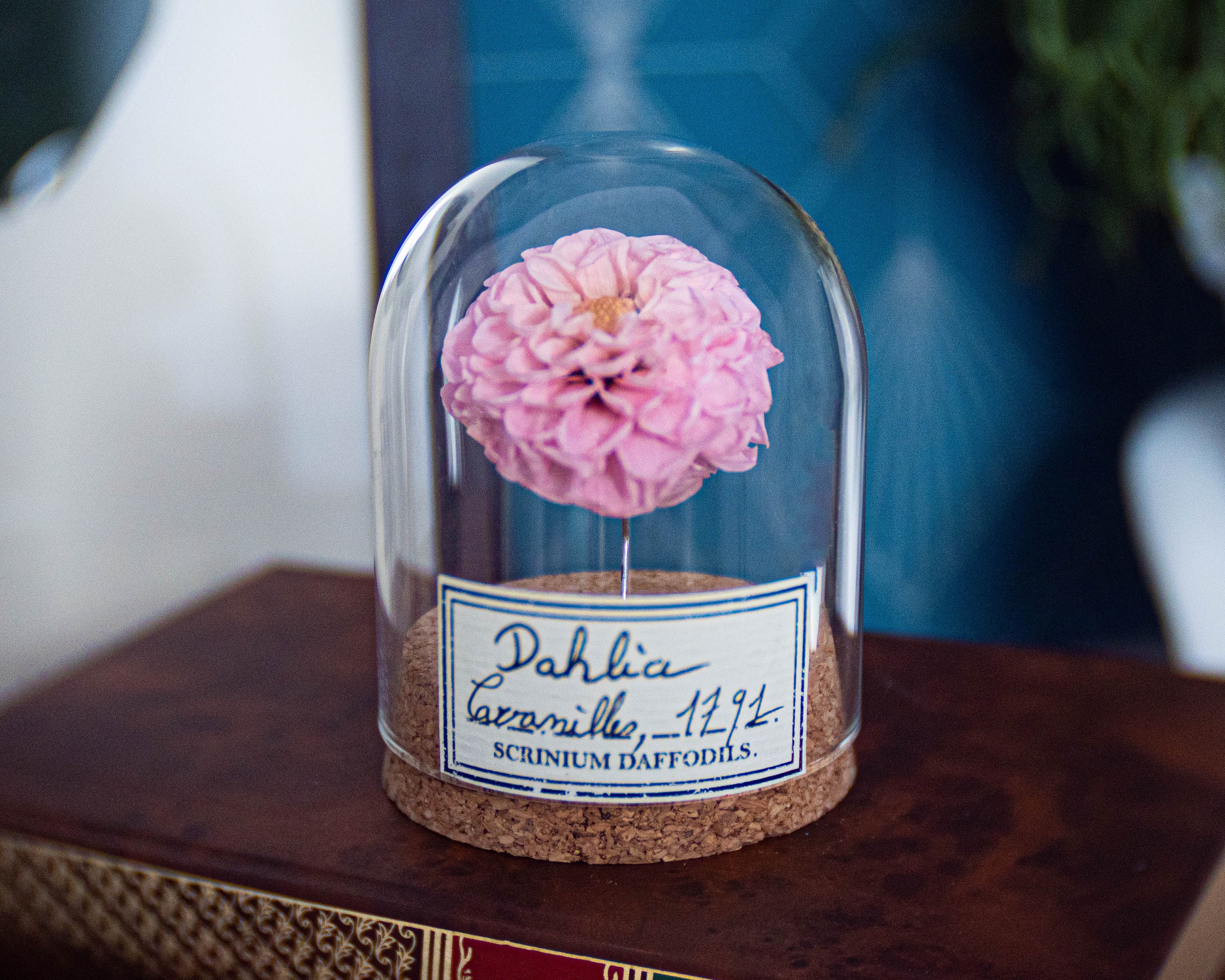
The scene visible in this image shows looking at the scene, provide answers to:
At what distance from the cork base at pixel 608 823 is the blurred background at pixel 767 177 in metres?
0.48

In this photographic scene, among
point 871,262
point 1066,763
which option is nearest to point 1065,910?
point 1066,763

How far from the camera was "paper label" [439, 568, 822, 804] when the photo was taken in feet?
1.27

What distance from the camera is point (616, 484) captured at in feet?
1.24

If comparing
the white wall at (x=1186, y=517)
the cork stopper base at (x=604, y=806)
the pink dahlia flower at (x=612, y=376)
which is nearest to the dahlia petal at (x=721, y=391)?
the pink dahlia flower at (x=612, y=376)

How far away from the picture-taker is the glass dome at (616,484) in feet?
1.24

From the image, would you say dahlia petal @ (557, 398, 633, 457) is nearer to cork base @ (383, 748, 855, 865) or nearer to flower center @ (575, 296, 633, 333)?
flower center @ (575, 296, 633, 333)

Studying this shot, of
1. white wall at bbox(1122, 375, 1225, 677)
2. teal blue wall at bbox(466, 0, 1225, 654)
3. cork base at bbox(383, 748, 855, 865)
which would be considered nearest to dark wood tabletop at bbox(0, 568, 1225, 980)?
cork base at bbox(383, 748, 855, 865)

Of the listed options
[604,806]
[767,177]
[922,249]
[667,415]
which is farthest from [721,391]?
[922,249]

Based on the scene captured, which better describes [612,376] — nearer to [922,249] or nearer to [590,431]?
[590,431]

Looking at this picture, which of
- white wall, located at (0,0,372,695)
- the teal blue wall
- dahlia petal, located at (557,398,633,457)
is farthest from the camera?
the teal blue wall

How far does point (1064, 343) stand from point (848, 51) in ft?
1.14

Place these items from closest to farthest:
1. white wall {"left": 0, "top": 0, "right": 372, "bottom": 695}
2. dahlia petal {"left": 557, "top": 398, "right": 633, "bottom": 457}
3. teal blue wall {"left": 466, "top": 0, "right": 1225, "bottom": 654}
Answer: dahlia petal {"left": 557, "top": 398, "right": 633, "bottom": 457} < white wall {"left": 0, "top": 0, "right": 372, "bottom": 695} < teal blue wall {"left": 466, "top": 0, "right": 1225, "bottom": 654}

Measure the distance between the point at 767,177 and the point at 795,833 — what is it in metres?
0.56

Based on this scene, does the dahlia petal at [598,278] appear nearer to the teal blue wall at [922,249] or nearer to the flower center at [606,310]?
the flower center at [606,310]
